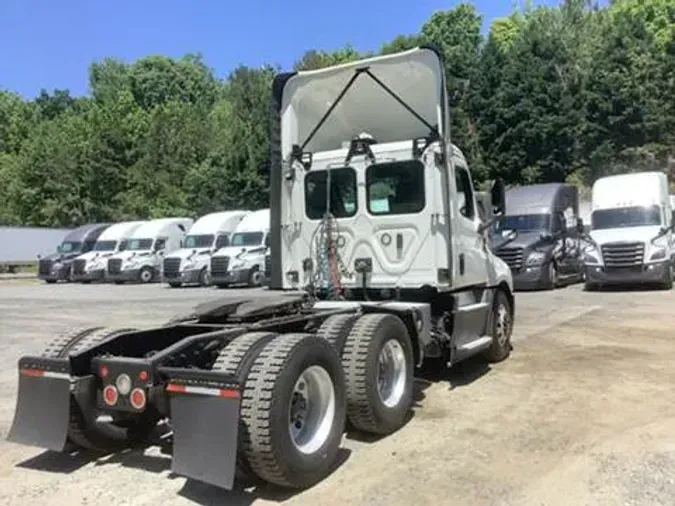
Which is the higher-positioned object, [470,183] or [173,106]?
[173,106]

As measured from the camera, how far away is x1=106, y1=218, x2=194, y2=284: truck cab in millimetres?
32094

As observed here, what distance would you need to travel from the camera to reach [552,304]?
1680 centimetres

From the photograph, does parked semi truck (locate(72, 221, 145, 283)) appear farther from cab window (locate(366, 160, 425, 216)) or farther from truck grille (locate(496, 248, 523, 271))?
cab window (locate(366, 160, 425, 216))

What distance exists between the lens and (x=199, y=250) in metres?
29.3

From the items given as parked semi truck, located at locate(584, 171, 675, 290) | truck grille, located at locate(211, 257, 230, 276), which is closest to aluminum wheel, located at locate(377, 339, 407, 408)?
parked semi truck, located at locate(584, 171, 675, 290)

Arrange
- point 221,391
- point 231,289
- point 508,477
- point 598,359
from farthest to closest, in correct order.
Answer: point 231,289 → point 598,359 → point 508,477 → point 221,391

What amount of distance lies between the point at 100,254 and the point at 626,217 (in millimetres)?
22882

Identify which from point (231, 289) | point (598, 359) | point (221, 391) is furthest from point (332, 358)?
point (231, 289)

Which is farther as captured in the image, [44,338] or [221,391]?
[44,338]

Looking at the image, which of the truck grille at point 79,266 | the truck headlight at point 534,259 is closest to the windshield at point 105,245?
the truck grille at point 79,266

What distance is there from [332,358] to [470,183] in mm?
3978

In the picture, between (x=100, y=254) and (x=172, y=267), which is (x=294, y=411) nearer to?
(x=172, y=267)

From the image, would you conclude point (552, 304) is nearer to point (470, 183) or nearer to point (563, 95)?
point (470, 183)

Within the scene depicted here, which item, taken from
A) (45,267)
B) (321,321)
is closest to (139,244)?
(45,267)
